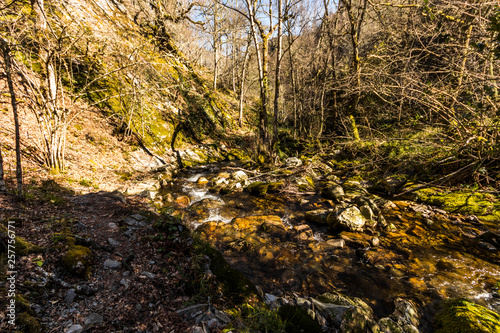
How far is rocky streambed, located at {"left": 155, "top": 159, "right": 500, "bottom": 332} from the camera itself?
3.59 metres

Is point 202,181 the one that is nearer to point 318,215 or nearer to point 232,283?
point 318,215

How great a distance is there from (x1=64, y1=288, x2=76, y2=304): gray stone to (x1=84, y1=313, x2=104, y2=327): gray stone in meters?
0.32

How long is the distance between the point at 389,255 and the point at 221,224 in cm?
470

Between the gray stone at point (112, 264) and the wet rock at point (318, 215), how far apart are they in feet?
17.9

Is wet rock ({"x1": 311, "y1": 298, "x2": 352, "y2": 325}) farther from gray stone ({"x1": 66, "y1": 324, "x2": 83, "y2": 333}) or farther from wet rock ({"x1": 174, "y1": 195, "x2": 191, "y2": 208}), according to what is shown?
wet rock ({"x1": 174, "y1": 195, "x2": 191, "y2": 208})

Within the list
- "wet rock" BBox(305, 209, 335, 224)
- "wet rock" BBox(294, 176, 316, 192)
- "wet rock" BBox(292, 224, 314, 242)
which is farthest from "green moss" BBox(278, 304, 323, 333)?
"wet rock" BBox(294, 176, 316, 192)

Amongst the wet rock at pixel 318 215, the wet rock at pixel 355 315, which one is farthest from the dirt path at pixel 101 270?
the wet rock at pixel 318 215

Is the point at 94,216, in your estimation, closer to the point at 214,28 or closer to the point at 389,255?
the point at 389,255

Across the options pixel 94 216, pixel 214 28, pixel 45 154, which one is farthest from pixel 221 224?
pixel 214 28

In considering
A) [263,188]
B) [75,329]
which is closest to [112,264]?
[75,329]

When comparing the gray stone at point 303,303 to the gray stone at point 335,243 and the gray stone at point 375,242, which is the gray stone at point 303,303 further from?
the gray stone at point 375,242

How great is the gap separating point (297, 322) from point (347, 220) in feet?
13.1

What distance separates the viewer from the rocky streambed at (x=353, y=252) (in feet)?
11.8

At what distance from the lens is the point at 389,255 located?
5.04 metres
